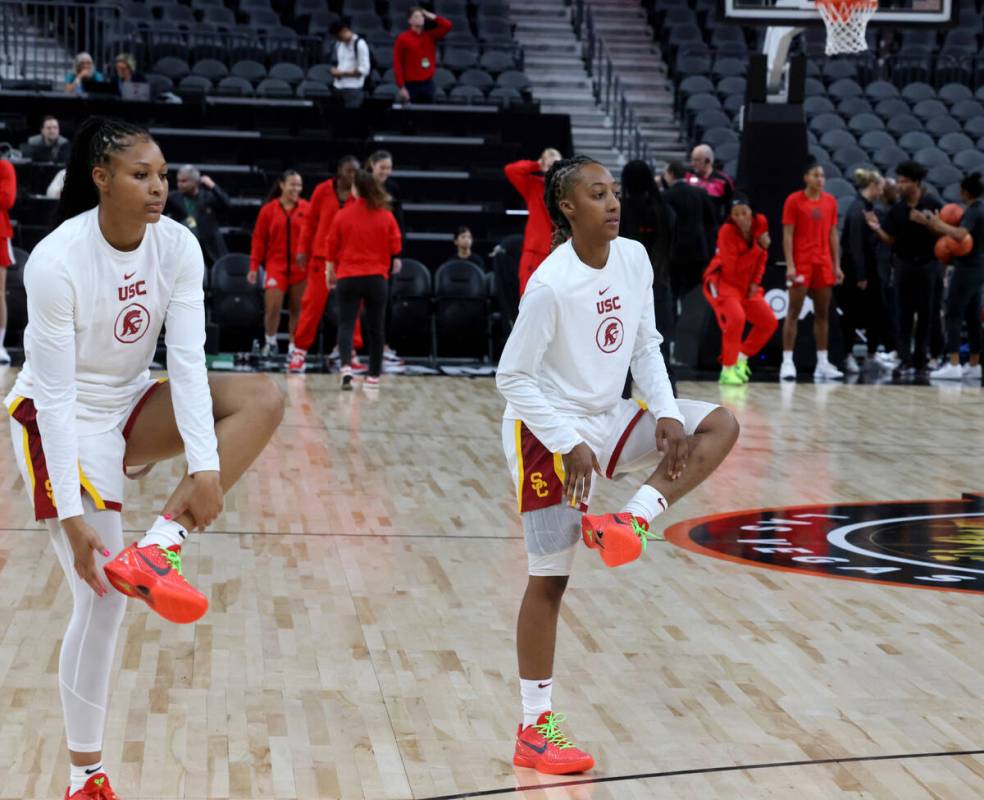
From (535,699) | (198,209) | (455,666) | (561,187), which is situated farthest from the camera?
(198,209)

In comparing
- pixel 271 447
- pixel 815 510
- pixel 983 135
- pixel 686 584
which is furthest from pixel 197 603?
pixel 983 135

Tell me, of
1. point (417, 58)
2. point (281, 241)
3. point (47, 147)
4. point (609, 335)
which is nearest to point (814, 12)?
point (281, 241)

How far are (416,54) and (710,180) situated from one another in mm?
4570

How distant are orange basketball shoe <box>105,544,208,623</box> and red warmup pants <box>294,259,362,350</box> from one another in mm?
9248

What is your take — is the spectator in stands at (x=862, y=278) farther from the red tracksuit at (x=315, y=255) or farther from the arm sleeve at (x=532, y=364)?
the arm sleeve at (x=532, y=364)

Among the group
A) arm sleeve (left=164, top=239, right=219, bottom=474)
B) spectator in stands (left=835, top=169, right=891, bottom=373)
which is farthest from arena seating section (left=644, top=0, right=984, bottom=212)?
arm sleeve (left=164, top=239, right=219, bottom=474)

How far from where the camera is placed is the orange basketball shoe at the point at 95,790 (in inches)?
121

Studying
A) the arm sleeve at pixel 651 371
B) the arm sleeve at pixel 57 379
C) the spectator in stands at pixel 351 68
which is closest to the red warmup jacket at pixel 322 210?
the spectator in stands at pixel 351 68

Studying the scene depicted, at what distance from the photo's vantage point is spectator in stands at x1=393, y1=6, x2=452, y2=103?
16391 mm

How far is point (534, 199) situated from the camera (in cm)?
991

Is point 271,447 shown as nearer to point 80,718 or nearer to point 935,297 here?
point 80,718

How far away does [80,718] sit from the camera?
10.1 ft

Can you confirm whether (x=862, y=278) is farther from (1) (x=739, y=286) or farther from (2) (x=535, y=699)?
(2) (x=535, y=699)

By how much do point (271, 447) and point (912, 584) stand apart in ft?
13.2
